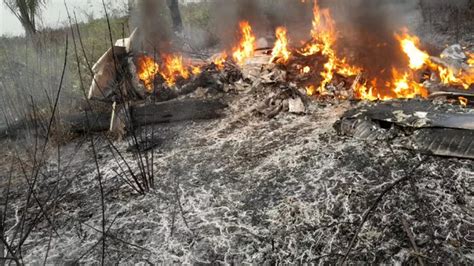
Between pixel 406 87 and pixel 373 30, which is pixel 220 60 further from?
pixel 406 87

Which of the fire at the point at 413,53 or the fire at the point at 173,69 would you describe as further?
the fire at the point at 173,69

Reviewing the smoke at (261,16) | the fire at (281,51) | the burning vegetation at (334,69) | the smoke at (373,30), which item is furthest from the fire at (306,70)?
the smoke at (261,16)

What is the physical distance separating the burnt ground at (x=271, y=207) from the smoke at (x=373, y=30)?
2774mm

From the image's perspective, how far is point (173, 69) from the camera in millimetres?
9891

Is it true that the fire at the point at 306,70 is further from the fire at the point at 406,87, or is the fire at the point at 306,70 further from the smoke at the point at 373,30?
the fire at the point at 406,87

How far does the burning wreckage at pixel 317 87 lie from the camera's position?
5.36 meters

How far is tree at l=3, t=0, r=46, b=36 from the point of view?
10125 mm

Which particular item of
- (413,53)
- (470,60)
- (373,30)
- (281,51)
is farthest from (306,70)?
(470,60)

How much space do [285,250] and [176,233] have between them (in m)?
1.37

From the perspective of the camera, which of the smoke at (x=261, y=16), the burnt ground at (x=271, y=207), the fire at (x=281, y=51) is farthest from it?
the smoke at (x=261, y=16)

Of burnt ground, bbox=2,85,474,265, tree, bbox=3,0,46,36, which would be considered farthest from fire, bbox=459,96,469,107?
tree, bbox=3,0,46,36

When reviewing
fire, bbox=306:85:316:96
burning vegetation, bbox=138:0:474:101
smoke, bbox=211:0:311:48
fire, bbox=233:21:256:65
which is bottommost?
fire, bbox=306:85:316:96

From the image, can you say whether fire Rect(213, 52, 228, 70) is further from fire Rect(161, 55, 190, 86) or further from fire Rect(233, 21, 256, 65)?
fire Rect(161, 55, 190, 86)

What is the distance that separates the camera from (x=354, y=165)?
16.2 feet
